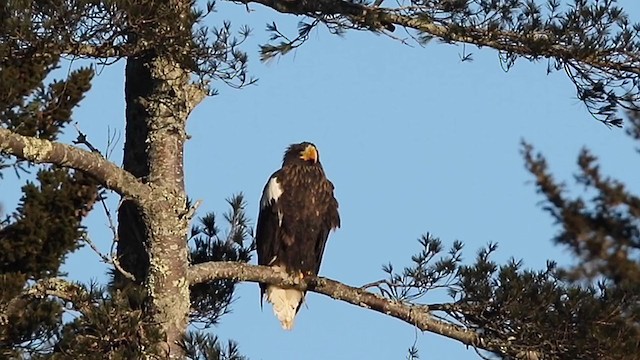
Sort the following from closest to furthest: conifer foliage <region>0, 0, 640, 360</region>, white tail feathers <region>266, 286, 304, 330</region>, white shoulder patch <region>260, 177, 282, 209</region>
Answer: conifer foliage <region>0, 0, 640, 360</region>
white tail feathers <region>266, 286, 304, 330</region>
white shoulder patch <region>260, 177, 282, 209</region>

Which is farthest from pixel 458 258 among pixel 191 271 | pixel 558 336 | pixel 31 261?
pixel 31 261

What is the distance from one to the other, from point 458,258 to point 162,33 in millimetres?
1423

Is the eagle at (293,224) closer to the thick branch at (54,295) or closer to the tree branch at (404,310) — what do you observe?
the tree branch at (404,310)

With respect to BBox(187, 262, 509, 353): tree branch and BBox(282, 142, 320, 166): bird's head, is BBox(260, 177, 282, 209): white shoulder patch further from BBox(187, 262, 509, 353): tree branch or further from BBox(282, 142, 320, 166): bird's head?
BBox(187, 262, 509, 353): tree branch

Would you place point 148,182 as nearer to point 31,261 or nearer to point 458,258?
point 458,258

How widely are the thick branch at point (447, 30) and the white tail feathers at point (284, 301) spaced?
1.79 metres

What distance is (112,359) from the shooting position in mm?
4703

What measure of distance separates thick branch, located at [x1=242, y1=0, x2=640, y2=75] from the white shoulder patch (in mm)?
1788

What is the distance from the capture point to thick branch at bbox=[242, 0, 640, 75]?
5.50 meters

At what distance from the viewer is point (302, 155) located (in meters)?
7.64

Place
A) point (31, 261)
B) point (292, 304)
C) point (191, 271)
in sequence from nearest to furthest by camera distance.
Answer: point (191, 271)
point (292, 304)
point (31, 261)

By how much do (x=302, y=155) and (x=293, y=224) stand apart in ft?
1.74

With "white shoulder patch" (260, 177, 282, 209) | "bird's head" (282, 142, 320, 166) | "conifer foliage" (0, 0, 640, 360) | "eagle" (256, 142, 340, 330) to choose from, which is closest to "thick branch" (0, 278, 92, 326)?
"conifer foliage" (0, 0, 640, 360)

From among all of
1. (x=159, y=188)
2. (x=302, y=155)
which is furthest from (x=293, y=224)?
(x=159, y=188)
